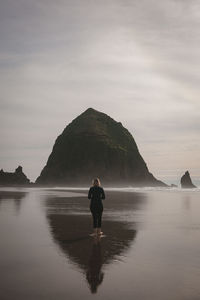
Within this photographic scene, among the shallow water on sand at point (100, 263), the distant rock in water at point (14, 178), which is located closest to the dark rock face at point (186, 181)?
the distant rock in water at point (14, 178)

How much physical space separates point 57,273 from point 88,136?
18011cm

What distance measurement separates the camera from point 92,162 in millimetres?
177250

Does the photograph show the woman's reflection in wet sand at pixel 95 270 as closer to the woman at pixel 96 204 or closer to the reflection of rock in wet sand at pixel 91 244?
the reflection of rock in wet sand at pixel 91 244

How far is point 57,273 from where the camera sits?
7.32 metres

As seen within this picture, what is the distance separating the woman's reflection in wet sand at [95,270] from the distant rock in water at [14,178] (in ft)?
490

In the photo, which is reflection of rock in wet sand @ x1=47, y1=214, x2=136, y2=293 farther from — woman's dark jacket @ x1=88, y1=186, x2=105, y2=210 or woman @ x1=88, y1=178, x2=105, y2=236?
woman's dark jacket @ x1=88, y1=186, x2=105, y2=210

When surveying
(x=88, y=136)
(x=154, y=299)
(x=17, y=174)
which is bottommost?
(x=154, y=299)

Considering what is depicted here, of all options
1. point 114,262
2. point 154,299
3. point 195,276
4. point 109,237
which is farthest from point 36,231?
point 154,299

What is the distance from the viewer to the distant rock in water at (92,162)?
17250 centimetres

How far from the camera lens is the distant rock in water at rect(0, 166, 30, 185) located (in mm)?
156238

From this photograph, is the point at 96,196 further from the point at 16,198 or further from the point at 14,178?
the point at 14,178

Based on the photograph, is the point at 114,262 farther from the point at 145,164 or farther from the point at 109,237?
the point at 145,164

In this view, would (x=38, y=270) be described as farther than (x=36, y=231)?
No

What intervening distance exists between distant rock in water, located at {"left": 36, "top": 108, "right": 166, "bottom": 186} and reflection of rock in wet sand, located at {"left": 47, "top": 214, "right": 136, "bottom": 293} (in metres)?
150
